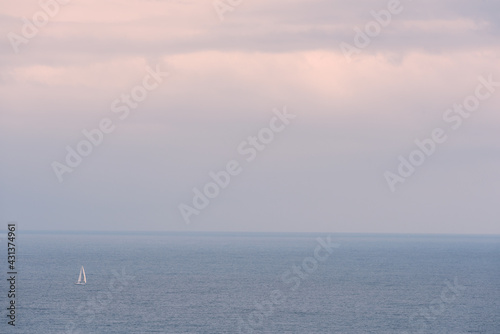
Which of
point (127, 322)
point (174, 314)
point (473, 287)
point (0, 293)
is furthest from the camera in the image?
point (473, 287)

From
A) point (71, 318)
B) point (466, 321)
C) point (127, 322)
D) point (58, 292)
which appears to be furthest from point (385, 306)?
point (58, 292)

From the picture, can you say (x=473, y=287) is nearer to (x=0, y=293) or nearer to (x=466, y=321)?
(x=466, y=321)

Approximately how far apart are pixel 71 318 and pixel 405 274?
110232 mm

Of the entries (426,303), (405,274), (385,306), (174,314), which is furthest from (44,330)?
(405,274)

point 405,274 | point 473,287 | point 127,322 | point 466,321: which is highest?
point 405,274

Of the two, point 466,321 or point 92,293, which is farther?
point 92,293

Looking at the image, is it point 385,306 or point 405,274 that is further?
point 405,274

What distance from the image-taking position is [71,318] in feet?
327

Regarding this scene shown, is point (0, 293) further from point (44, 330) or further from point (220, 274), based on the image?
point (220, 274)

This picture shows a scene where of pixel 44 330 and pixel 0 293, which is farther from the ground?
pixel 0 293

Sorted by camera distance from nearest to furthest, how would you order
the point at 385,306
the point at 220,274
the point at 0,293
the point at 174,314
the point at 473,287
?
the point at 174,314
the point at 385,306
the point at 0,293
the point at 473,287
the point at 220,274

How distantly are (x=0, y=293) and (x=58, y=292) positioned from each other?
1102 centimetres

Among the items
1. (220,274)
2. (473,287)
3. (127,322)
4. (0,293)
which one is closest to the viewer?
(127,322)

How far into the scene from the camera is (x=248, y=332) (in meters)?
91.1
